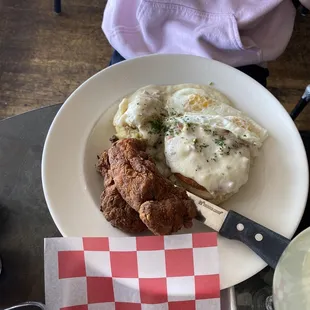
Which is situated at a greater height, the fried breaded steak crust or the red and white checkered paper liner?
the fried breaded steak crust

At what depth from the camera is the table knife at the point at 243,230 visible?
0.84 metres

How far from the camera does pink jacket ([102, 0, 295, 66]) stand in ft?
3.60

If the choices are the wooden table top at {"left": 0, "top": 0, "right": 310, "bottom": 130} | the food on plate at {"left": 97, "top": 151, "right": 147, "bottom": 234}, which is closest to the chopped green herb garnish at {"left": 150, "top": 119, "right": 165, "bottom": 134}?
the food on plate at {"left": 97, "top": 151, "right": 147, "bottom": 234}

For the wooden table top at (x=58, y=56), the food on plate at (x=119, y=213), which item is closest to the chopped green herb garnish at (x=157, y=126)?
the food on plate at (x=119, y=213)

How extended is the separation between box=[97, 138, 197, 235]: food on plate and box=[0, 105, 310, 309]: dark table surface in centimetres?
17

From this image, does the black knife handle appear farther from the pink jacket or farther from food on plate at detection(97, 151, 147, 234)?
the pink jacket

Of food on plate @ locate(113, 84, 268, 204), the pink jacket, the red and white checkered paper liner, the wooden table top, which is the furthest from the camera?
the wooden table top

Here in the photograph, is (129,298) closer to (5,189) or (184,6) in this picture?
(5,189)

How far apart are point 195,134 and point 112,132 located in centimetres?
19

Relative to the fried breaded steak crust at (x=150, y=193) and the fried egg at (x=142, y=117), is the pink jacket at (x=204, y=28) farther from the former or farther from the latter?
the fried breaded steak crust at (x=150, y=193)

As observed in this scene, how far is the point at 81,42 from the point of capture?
74.5 inches

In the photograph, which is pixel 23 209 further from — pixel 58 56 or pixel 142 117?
pixel 58 56

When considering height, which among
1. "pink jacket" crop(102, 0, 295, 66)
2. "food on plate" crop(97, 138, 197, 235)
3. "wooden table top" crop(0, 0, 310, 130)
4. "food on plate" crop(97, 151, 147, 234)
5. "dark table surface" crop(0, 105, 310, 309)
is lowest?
"wooden table top" crop(0, 0, 310, 130)

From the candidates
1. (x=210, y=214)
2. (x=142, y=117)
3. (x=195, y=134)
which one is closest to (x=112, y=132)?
(x=142, y=117)
